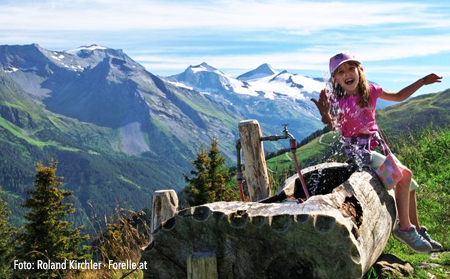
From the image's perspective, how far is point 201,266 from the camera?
4.68m

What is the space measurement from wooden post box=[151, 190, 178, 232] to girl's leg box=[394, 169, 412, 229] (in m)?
3.50

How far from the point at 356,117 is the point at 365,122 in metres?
0.15

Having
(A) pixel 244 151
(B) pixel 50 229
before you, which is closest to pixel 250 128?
(A) pixel 244 151

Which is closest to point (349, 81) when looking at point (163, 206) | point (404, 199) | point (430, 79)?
point (430, 79)

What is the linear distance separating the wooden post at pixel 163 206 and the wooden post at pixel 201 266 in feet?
9.49

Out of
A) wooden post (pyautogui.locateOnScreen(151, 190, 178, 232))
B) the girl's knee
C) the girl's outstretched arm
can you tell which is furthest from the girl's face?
wooden post (pyautogui.locateOnScreen(151, 190, 178, 232))

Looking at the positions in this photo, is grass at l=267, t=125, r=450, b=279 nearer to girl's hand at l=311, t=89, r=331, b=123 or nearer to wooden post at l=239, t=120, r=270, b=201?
girl's hand at l=311, t=89, r=331, b=123

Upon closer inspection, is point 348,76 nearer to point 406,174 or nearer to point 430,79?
point 430,79

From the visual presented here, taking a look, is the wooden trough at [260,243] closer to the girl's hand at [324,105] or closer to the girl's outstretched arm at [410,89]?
the girl's hand at [324,105]

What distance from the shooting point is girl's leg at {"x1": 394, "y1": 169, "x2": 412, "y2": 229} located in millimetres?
6727

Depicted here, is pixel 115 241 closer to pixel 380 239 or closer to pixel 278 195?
pixel 278 195

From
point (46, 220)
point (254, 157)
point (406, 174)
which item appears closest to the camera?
point (406, 174)

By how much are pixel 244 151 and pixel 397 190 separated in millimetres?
3165

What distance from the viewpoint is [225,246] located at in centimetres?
482
